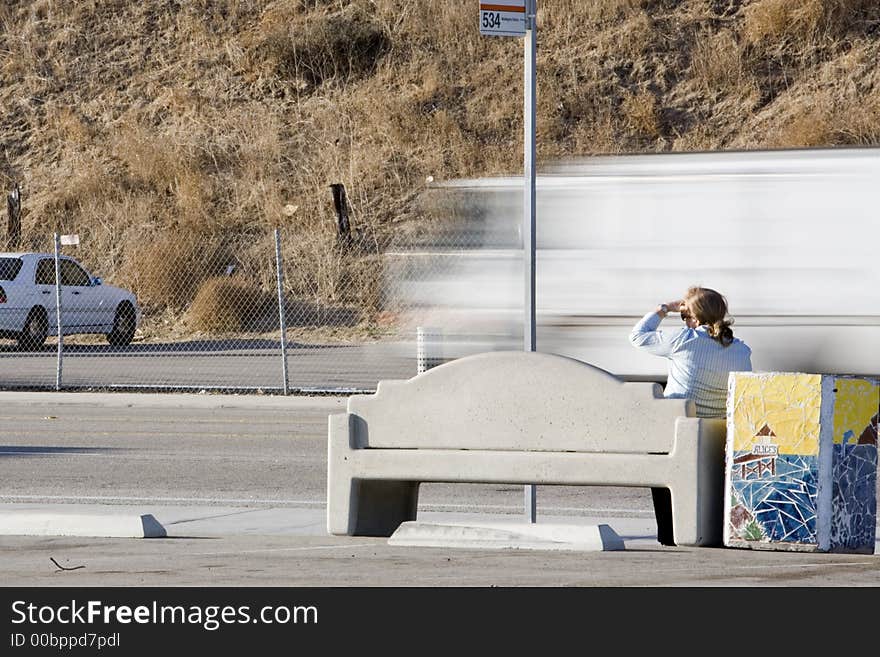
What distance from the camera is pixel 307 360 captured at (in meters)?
26.0

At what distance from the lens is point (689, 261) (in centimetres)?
1798

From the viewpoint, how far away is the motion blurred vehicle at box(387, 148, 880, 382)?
1725cm

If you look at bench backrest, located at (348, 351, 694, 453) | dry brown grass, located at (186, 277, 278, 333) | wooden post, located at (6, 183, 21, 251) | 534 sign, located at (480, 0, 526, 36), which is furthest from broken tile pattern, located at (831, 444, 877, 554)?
wooden post, located at (6, 183, 21, 251)

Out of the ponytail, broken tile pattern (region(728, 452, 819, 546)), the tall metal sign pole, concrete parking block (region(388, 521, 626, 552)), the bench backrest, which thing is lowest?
concrete parking block (region(388, 521, 626, 552))

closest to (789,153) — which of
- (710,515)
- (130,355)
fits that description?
(710,515)

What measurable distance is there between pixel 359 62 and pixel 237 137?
12.4 ft

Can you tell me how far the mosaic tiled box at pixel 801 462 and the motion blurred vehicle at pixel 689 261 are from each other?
8.78m

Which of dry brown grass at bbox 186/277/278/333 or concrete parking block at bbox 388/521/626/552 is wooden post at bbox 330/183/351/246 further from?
concrete parking block at bbox 388/521/626/552

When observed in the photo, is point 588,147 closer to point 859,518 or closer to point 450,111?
point 450,111

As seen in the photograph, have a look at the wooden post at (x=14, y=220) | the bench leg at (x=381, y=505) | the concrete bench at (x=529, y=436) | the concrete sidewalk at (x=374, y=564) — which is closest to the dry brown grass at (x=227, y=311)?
the wooden post at (x=14, y=220)

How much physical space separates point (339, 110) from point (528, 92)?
30.3 meters

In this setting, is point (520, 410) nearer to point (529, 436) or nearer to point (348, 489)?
point (529, 436)

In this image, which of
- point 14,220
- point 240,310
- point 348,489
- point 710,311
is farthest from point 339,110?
point 348,489

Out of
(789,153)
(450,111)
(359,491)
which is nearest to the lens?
(359,491)
